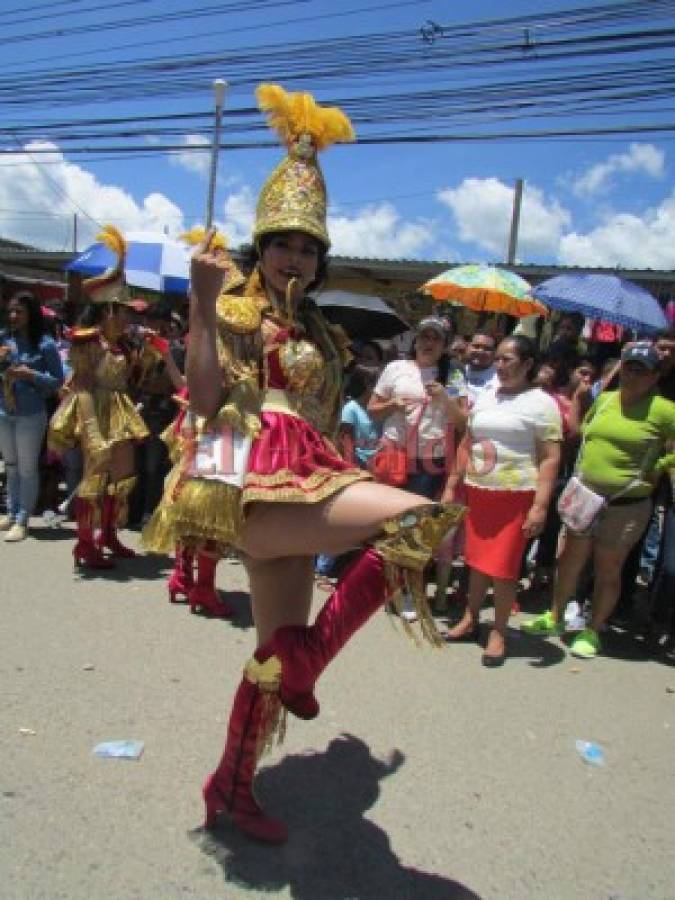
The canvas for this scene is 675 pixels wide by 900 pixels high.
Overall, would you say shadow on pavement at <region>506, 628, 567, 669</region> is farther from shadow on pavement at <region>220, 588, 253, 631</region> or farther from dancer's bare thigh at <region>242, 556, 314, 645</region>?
dancer's bare thigh at <region>242, 556, 314, 645</region>

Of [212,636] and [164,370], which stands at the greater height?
[164,370]

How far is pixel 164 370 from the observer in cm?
676

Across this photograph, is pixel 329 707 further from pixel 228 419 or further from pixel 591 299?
pixel 591 299

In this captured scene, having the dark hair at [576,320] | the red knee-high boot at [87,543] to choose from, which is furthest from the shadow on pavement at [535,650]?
the dark hair at [576,320]

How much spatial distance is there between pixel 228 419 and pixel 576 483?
3.13 metres

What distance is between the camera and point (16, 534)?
20.5 ft

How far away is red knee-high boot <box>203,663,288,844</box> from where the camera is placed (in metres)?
2.37

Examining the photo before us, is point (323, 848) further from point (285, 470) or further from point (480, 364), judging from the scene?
point (480, 364)

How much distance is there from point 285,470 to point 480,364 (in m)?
3.66

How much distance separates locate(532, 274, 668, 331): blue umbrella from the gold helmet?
4.58 metres

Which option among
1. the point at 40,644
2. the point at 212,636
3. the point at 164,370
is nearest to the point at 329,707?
the point at 212,636

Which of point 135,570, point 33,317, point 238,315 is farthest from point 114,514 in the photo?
point 238,315

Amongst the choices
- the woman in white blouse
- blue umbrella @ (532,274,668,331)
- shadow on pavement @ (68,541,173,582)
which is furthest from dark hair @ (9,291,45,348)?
blue umbrella @ (532,274,668,331)

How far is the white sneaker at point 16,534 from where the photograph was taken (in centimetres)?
618
